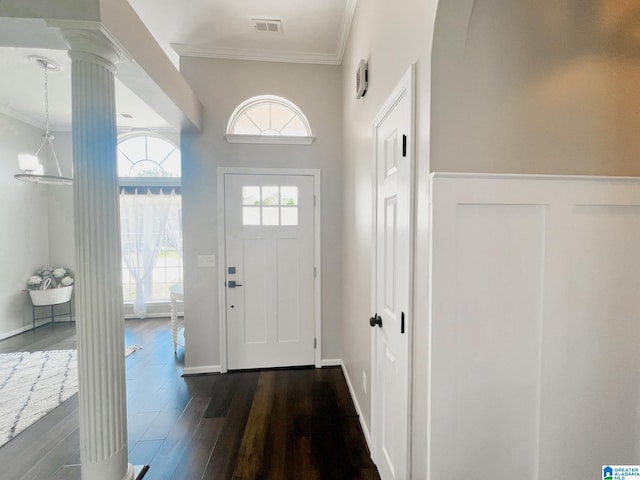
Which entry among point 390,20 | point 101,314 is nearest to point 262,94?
point 390,20

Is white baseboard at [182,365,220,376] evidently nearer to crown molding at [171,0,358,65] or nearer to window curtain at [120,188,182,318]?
window curtain at [120,188,182,318]

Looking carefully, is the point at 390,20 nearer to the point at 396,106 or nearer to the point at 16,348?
the point at 396,106

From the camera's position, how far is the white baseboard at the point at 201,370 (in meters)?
2.71

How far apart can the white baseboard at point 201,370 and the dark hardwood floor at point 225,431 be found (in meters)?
0.06

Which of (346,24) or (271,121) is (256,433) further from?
(346,24)

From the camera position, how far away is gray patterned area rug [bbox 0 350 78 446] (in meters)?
2.06

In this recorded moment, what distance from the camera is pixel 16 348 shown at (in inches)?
133

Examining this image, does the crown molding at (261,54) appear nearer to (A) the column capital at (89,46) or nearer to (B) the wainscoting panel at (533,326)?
(A) the column capital at (89,46)

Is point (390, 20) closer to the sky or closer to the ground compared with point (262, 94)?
closer to the ground

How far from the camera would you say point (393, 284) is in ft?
4.31

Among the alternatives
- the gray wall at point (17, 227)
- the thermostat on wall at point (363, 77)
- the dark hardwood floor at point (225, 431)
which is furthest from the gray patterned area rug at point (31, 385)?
the thermostat on wall at point (363, 77)

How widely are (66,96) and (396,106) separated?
4.51 meters

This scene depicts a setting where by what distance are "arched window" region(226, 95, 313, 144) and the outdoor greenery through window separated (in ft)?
7.82

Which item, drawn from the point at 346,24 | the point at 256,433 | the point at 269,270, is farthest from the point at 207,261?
the point at 346,24
